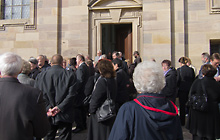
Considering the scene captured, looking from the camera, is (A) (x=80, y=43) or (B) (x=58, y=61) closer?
(B) (x=58, y=61)

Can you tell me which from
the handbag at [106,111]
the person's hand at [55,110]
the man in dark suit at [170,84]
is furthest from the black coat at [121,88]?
the person's hand at [55,110]

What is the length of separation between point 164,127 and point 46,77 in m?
2.52

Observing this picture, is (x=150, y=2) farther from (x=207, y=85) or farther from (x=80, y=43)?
(x=207, y=85)

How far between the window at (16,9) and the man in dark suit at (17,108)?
932cm

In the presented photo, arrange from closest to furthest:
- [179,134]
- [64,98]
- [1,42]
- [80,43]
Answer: [179,134], [64,98], [80,43], [1,42]

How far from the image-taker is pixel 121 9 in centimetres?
901

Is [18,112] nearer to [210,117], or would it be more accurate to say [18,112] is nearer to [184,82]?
[210,117]

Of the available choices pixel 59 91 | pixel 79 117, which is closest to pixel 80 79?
pixel 79 117

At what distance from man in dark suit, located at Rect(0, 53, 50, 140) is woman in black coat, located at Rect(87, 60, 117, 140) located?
46.2 inches

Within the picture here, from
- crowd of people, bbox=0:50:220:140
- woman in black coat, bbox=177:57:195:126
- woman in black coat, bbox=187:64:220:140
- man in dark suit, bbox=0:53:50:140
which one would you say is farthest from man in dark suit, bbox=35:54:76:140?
woman in black coat, bbox=177:57:195:126

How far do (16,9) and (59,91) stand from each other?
8.84 metres

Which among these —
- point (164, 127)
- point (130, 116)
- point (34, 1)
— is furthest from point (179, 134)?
point (34, 1)

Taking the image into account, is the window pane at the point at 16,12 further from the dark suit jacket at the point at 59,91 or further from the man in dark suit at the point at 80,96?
the dark suit jacket at the point at 59,91

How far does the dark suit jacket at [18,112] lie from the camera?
2.01 m
